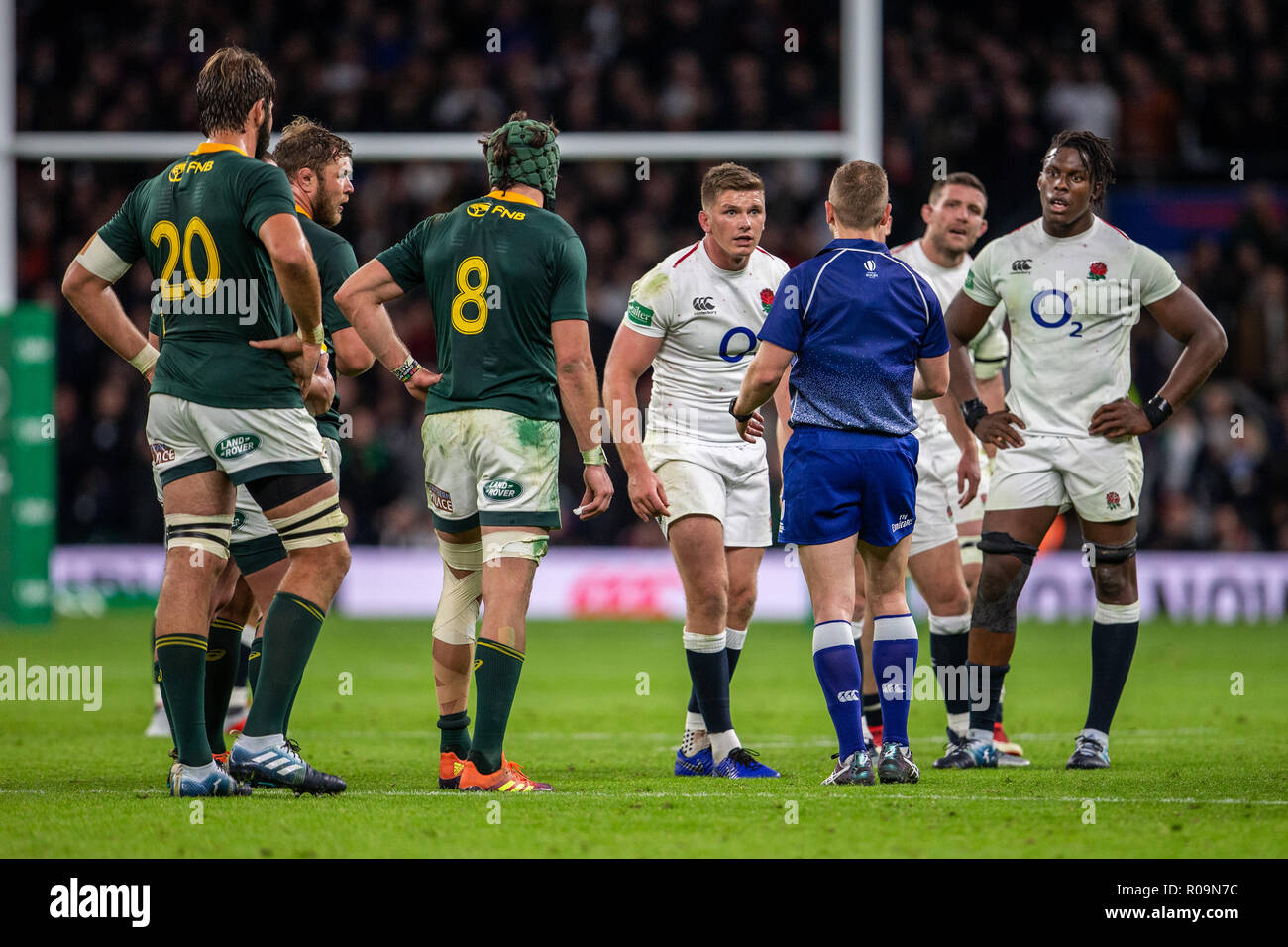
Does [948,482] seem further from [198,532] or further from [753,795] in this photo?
[198,532]

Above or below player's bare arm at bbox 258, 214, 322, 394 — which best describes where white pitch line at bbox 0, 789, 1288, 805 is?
below

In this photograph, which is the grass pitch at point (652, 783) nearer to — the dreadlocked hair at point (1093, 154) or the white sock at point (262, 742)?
the white sock at point (262, 742)

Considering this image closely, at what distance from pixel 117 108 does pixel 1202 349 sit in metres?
16.1

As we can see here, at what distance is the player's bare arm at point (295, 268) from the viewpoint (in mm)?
5594

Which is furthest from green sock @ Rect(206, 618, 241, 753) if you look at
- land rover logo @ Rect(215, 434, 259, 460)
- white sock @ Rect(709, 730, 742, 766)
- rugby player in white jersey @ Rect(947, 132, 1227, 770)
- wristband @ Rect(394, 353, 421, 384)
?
rugby player in white jersey @ Rect(947, 132, 1227, 770)

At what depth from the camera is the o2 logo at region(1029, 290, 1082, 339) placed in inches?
283

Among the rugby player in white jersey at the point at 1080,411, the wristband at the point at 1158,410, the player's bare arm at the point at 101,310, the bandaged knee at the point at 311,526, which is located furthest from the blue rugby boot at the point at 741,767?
the player's bare arm at the point at 101,310

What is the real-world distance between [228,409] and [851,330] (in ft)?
7.55

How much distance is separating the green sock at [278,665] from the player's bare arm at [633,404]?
1349 mm

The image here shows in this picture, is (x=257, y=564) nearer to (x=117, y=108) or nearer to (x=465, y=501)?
(x=465, y=501)

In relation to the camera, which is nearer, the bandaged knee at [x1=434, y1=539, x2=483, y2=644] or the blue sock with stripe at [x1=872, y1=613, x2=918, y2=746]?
the blue sock with stripe at [x1=872, y1=613, x2=918, y2=746]

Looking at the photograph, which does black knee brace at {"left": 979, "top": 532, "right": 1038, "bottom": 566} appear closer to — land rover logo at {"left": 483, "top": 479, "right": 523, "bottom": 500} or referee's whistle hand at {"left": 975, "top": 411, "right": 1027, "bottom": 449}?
referee's whistle hand at {"left": 975, "top": 411, "right": 1027, "bottom": 449}

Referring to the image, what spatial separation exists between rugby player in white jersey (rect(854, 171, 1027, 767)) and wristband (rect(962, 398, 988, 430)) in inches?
3.1
